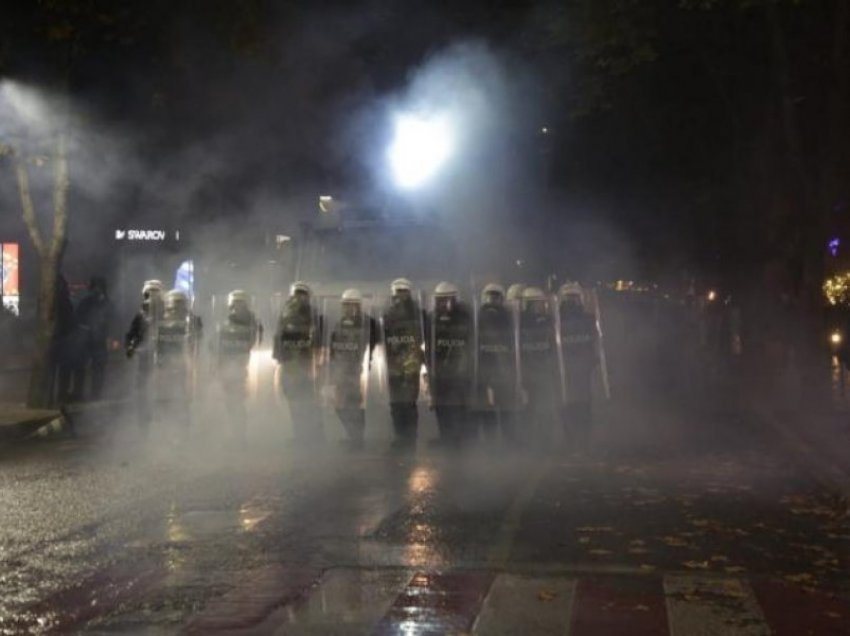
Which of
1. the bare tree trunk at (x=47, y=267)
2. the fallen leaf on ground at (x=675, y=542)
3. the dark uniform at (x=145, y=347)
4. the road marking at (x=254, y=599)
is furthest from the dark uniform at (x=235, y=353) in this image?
the fallen leaf on ground at (x=675, y=542)

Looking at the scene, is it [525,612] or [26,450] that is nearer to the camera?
[525,612]

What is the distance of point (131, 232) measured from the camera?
31.2 metres

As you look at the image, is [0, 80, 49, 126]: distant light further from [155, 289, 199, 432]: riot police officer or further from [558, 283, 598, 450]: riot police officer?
[558, 283, 598, 450]: riot police officer

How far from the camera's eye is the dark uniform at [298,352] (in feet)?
37.4

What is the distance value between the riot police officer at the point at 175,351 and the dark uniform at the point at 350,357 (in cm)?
155

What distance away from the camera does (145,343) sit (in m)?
11.9

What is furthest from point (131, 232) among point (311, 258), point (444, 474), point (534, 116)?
point (444, 474)

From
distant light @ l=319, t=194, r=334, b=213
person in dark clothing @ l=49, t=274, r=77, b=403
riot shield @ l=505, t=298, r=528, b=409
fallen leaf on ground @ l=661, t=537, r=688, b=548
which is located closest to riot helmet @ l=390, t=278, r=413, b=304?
riot shield @ l=505, t=298, r=528, b=409

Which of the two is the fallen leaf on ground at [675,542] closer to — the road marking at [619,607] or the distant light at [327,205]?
the road marking at [619,607]

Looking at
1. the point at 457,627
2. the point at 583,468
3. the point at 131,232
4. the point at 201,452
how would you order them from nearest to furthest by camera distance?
the point at 457,627 → the point at 583,468 → the point at 201,452 → the point at 131,232

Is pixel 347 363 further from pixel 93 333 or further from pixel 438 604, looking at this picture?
pixel 93 333

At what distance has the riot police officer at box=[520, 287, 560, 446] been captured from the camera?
11219mm

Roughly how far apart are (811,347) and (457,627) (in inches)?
403

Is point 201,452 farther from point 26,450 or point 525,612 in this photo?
point 525,612
